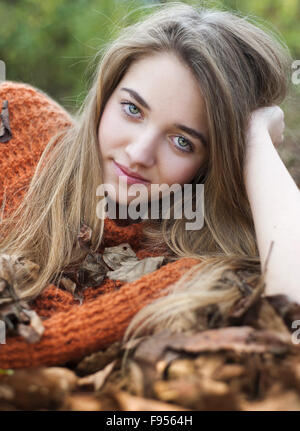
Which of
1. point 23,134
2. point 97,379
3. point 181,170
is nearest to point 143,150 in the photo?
point 181,170

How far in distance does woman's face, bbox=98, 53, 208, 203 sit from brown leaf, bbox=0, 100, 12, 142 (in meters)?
0.45

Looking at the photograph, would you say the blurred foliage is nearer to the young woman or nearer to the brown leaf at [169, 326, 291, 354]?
the young woman

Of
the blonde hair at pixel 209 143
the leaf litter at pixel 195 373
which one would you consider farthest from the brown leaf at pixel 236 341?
the blonde hair at pixel 209 143

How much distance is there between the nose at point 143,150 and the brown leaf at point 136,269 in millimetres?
335

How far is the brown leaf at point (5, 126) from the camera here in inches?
81.4

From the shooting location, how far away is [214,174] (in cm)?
190

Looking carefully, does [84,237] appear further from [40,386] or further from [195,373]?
[195,373]

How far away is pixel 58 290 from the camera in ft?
5.20

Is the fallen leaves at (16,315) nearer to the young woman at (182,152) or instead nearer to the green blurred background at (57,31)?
the young woman at (182,152)

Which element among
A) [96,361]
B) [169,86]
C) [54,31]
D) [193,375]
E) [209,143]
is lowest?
[96,361]

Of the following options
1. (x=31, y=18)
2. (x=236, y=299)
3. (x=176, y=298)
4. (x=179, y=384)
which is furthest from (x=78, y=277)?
(x=31, y=18)

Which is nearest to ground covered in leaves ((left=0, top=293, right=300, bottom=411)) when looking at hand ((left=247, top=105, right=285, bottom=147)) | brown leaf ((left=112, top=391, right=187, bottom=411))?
brown leaf ((left=112, top=391, right=187, bottom=411))

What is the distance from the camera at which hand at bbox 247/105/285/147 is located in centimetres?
191

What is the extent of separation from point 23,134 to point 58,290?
0.82 m
